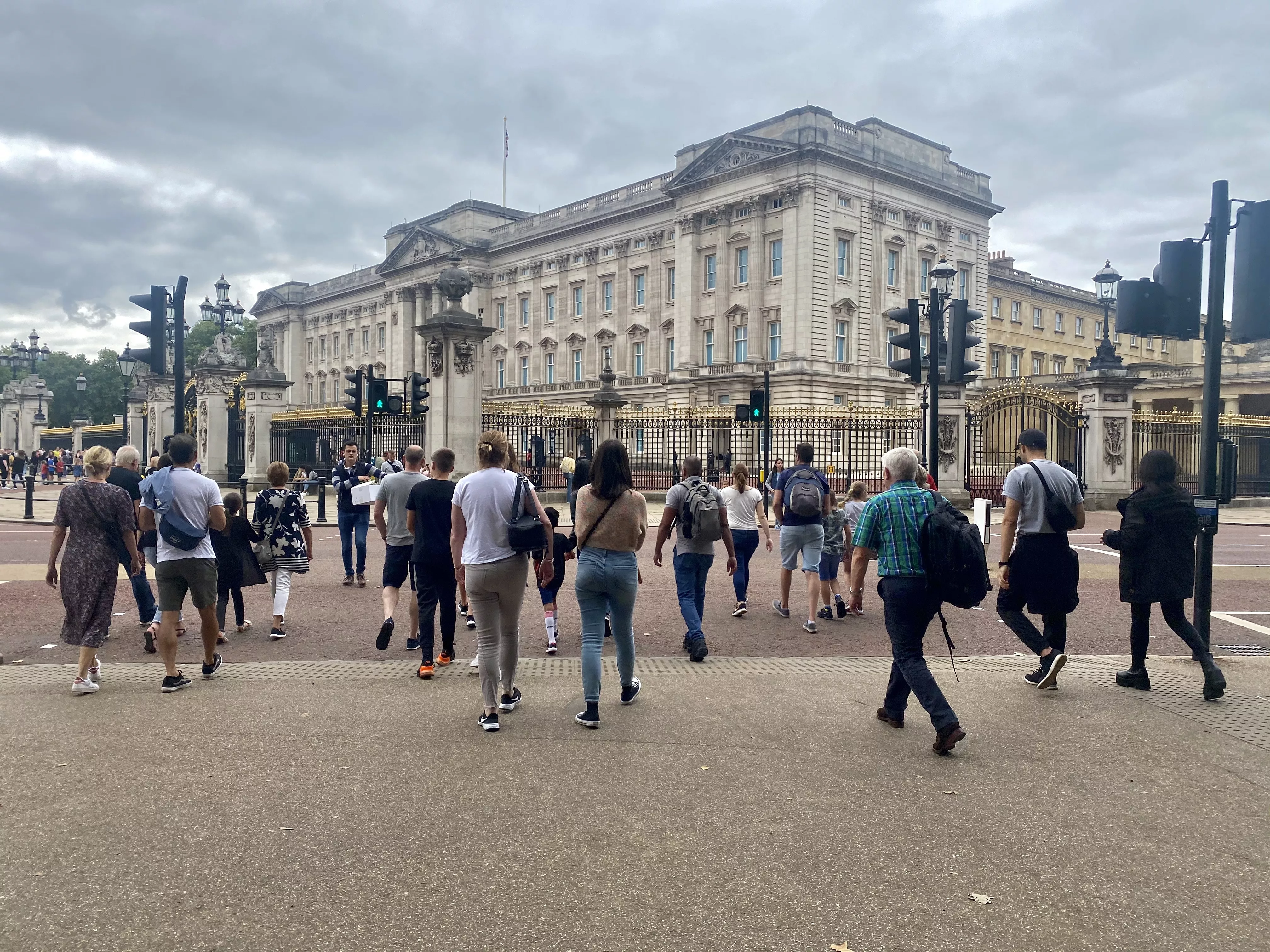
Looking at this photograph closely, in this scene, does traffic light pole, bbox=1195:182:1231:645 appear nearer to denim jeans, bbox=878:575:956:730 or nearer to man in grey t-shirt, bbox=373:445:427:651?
denim jeans, bbox=878:575:956:730

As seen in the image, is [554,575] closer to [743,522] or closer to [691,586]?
[691,586]

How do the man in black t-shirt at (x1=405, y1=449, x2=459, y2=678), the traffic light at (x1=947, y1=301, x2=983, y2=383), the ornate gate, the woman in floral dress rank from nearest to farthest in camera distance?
1. the woman in floral dress
2. the man in black t-shirt at (x1=405, y1=449, x2=459, y2=678)
3. the traffic light at (x1=947, y1=301, x2=983, y2=383)
4. the ornate gate

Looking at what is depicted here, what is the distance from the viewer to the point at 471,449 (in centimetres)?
2188

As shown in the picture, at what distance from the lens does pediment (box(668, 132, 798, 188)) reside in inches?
2076

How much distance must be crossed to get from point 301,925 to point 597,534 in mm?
2998

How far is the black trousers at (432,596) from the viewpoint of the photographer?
22.7 feet

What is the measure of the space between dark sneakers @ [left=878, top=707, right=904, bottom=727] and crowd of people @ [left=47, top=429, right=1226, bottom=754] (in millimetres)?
14

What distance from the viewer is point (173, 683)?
6480 mm

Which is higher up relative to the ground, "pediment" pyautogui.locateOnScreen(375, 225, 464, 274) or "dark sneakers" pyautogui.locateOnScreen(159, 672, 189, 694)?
"pediment" pyautogui.locateOnScreen(375, 225, 464, 274)

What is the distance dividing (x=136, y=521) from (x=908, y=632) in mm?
5923

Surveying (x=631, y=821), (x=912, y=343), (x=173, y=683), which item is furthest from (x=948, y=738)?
(x=912, y=343)

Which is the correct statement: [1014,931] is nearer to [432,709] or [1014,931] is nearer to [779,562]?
[432,709]

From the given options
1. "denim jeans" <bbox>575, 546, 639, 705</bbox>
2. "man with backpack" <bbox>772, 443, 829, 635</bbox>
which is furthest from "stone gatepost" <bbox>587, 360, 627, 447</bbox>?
"denim jeans" <bbox>575, 546, 639, 705</bbox>

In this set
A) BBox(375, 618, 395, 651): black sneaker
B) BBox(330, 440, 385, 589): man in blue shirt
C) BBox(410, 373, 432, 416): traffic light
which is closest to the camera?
BBox(375, 618, 395, 651): black sneaker
